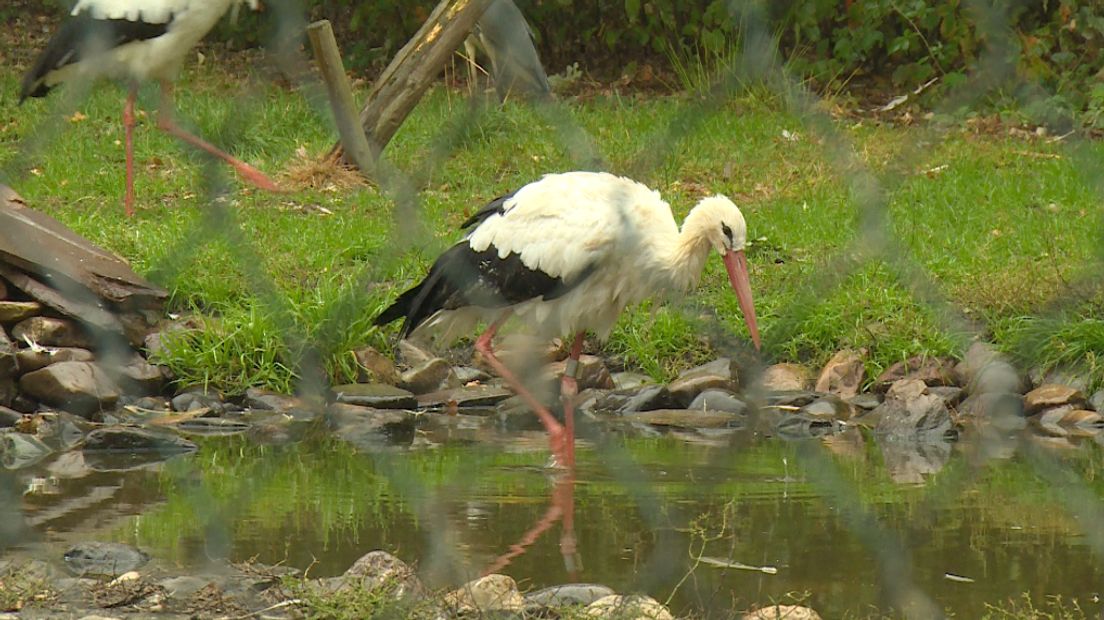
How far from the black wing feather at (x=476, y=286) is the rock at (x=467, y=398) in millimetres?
469

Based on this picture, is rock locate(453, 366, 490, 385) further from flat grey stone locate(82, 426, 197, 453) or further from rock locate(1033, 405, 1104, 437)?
rock locate(1033, 405, 1104, 437)

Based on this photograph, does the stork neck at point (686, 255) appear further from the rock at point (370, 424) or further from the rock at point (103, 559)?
the rock at point (103, 559)

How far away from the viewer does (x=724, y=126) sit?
253 inches

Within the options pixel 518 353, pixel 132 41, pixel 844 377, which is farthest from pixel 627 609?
pixel 132 41

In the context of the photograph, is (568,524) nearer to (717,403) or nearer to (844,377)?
(717,403)

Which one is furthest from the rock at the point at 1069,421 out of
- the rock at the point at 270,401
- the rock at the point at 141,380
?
the rock at the point at 141,380

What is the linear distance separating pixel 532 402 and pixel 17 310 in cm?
150

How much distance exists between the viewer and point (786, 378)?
483cm

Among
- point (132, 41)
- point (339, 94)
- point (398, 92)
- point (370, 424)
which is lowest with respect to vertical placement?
point (370, 424)

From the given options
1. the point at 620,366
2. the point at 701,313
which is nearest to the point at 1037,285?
the point at 701,313

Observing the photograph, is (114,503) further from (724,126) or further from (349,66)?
(349,66)

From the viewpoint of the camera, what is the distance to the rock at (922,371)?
464 cm

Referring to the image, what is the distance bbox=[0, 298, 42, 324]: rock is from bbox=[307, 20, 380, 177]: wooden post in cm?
100

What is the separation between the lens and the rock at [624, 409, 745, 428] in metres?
4.55
